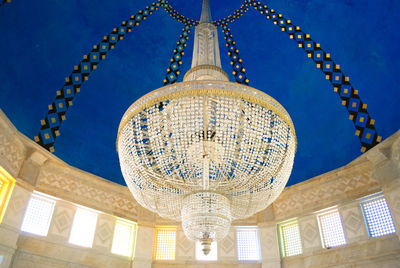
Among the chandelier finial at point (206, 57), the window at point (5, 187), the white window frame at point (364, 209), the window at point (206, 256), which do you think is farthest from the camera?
the window at point (206, 256)

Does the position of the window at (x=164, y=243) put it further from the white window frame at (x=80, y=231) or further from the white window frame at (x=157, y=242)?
the white window frame at (x=80, y=231)

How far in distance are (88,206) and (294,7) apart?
6651 mm

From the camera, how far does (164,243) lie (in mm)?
7215

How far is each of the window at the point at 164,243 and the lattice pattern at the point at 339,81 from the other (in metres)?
4.48

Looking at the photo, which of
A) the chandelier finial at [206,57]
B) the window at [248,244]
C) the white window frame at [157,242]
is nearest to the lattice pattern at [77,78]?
the white window frame at [157,242]

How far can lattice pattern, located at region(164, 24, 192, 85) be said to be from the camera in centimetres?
820

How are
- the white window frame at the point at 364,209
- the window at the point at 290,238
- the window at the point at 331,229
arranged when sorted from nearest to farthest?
the white window frame at the point at 364,209
the window at the point at 331,229
the window at the point at 290,238

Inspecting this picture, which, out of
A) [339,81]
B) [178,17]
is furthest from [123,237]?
[339,81]

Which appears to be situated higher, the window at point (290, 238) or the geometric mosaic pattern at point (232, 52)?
the geometric mosaic pattern at point (232, 52)

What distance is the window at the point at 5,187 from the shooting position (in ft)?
17.5

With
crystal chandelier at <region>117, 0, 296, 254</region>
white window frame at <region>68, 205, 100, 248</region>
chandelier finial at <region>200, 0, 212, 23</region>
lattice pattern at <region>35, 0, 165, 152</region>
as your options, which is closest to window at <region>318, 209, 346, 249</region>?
crystal chandelier at <region>117, 0, 296, 254</region>

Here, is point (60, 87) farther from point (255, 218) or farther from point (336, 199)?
point (336, 199)

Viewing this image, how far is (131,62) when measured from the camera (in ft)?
26.8

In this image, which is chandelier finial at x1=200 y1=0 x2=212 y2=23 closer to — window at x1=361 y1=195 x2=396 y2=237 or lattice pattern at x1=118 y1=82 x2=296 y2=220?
lattice pattern at x1=118 y1=82 x2=296 y2=220
